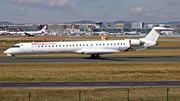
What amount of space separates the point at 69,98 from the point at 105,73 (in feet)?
43.9

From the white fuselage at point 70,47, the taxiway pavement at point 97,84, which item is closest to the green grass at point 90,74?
the taxiway pavement at point 97,84

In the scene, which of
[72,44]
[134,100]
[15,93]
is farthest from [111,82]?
[72,44]

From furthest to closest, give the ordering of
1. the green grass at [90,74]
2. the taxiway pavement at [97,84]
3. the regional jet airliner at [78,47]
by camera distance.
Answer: the regional jet airliner at [78,47] < the green grass at [90,74] < the taxiway pavement at [97,84]

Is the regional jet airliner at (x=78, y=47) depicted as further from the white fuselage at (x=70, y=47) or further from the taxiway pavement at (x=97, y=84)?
the taxiway pavement at (x=97, y=84)

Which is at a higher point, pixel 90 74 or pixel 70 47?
pixel 70 47

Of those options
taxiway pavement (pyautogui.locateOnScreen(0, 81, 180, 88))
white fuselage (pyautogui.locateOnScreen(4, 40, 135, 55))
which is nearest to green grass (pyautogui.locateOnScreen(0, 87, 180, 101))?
taxiway pavement (pyautogui.locateOnScreen(0, 81, 180, 88))

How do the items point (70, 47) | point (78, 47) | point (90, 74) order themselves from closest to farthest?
point (90, 74), point (70, 47), point (78, 47)

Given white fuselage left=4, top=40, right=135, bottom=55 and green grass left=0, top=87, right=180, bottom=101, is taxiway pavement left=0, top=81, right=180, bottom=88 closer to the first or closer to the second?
green grass left=0, top=87, right=180, bottom=101

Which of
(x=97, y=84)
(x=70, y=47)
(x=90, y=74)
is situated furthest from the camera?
(x=70, y=47)

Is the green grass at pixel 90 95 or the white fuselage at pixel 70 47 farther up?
the white fuselage at pixel 70 47

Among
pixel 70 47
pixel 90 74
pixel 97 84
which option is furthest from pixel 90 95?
pixel 70 47

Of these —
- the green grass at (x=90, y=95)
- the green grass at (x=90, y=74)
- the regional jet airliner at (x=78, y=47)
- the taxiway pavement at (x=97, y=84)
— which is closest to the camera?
the green grass at (x=90, y=95)

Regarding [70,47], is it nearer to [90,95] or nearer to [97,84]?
[97,84]

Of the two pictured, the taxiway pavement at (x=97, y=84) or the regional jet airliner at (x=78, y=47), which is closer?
the taxiway pavement at (x=97, y=84)
